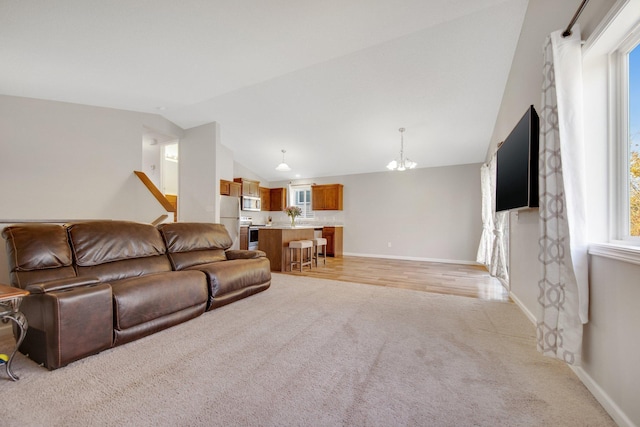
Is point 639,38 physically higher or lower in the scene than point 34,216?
higher

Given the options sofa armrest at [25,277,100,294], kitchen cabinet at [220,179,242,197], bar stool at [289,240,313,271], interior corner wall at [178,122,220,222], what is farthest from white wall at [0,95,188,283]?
bar stool at [289,240,313,271]

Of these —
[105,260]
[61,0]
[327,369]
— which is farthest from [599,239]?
[61,0]

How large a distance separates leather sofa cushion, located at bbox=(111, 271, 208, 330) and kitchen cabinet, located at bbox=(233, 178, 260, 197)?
4.65 m

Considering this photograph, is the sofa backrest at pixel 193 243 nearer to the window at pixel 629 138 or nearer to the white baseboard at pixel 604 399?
the white baseboard at pixel 604 399

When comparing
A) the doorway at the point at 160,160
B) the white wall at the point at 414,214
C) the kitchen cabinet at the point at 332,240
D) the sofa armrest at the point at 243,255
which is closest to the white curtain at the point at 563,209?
the sofa armrest at the point at 243,255

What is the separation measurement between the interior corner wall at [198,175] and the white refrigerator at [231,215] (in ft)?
1.45

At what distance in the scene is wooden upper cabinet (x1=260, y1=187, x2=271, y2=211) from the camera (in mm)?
7883

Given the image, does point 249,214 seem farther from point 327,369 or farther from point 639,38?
point 639,38

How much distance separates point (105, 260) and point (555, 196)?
12.1 ft

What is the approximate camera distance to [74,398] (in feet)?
4.49

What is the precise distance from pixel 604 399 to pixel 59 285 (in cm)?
341

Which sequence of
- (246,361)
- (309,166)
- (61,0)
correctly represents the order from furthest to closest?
(309,166), (61,0), (246,361)

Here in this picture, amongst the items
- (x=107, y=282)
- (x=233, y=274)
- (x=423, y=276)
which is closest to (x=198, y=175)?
(x=233, y=274)

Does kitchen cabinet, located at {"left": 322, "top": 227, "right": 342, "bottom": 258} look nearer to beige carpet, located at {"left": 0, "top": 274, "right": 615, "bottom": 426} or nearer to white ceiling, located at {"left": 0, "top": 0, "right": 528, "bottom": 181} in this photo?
white ceiling, located at {"left": 0, "top": 0, "right": 528, "bottom": 181}
